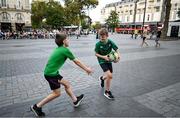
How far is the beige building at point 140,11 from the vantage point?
5343 centimetres

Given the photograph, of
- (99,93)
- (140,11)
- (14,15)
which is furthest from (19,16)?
(99,93)

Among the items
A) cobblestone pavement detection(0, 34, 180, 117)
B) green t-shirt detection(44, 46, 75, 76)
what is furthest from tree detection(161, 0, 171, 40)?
green t-shirt detection(44, 46, 75, 76)

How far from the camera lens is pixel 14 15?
44188 millimetres

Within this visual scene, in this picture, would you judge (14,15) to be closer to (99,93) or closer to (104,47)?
(99,93)

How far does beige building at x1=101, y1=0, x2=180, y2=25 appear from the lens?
5343cm

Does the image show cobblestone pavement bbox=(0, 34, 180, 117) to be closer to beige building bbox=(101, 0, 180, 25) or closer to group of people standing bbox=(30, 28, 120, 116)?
group of people standing bbox=(30, 28, 120, 116)

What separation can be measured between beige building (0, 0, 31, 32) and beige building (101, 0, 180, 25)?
34.5m

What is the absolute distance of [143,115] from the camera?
3.56m

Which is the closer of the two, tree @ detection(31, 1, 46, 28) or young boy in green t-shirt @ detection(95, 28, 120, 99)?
young boy in green t-shirt @ detection(95, 28, 120, 99)

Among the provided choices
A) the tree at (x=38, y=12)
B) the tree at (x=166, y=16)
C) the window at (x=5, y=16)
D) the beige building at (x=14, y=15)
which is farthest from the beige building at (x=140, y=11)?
the window at (x=5, y=16)

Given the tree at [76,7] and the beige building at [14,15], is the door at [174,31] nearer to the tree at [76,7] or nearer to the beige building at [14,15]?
the tree at [76,7]

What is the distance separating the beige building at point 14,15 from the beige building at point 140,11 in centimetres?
3451

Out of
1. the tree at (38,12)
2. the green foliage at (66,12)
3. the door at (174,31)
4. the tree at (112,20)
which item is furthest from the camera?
the tree at (112,20)

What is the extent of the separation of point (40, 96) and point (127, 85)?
259 centimetres
